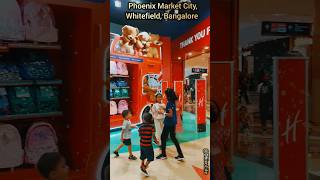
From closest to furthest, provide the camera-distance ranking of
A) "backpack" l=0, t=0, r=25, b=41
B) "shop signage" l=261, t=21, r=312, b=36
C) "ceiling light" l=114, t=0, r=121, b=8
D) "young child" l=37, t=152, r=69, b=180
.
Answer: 1. "young child" l=37, t=152, r=69, b=180
2. "backpack" l=0, t=0, r=25, b=41
3. "ceiling light" l=114, t=0, r=121, b=8
4. "shop signage" l=261, t=21, r=312, b=36

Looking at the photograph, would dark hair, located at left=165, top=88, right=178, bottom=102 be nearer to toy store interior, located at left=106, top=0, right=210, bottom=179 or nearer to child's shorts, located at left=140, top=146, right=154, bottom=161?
toy store interior, located at left=106, top=0, right=210, bottom=179

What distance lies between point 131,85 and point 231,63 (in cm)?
113

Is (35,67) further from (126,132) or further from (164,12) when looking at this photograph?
(164,12)

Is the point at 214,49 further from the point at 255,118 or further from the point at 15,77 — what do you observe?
the point at 15,77

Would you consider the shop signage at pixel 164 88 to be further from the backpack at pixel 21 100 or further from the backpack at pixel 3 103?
the backpack at pixel 3 103

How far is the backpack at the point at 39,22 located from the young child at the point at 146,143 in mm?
1287

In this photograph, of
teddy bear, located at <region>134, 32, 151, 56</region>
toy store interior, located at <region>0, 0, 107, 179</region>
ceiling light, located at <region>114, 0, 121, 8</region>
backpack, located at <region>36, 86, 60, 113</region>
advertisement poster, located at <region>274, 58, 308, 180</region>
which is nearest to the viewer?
toy store interior, located at <region>0, 0, 107, 179</region>

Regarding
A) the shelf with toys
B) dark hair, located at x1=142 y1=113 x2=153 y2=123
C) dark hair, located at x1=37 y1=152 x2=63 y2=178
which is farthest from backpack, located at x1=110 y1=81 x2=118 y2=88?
dark hair, located at x1=37 y1=152 x2=63 y2=178

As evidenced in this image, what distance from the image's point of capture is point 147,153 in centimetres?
354

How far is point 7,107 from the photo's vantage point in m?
2.69

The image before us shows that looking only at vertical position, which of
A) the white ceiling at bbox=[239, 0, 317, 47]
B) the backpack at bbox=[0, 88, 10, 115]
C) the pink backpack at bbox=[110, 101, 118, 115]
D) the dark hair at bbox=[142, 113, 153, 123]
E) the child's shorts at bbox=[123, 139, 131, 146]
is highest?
the white ceiling at bbox=[239, 0, 317, 47]

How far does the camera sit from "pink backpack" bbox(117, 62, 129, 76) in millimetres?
3600

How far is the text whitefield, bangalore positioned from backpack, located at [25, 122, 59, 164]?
1.32 m

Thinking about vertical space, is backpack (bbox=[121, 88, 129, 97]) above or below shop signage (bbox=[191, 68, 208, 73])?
below
